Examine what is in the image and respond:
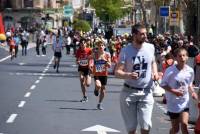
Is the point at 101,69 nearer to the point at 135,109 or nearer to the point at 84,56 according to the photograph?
the point at 84,56

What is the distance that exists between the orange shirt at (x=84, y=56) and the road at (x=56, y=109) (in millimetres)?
1055

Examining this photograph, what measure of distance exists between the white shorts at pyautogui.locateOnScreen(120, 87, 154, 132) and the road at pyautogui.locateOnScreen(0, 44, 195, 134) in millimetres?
4299

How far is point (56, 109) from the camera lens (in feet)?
64.2

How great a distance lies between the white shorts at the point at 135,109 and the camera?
11.1 meters

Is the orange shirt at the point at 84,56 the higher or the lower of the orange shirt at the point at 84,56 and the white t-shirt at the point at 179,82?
the lower

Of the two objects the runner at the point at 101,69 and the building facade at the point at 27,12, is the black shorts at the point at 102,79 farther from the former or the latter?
the building facade at the point at 27,12

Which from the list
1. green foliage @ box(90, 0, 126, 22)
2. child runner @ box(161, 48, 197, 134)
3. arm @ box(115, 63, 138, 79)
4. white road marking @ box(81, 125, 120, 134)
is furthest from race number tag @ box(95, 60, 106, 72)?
green foliage @ box(90, 0, 126, 22)

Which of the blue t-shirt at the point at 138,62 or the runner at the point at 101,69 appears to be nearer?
the blue t-shirt at the point at 138,62

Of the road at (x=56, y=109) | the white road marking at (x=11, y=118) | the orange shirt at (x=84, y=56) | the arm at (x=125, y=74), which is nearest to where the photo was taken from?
the arm at (x=125, y=74)

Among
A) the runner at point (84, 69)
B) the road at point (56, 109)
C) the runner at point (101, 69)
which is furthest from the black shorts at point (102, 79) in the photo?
the runner at point (84, 69)

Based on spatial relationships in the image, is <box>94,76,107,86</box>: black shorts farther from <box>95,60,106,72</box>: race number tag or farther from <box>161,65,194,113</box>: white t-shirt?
<box>161,65,194,113</box>: white t-shirt

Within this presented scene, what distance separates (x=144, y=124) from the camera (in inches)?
435

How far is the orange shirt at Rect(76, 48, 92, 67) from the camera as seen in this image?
2174cm

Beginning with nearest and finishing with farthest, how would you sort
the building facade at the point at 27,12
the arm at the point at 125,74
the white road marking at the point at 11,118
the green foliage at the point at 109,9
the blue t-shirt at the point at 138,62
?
the arm at the point at 125,74 → the blue t-shirt at the point at 138,62 → the white road marking at the point at 11,118 → the building facade at the point at 27,12 → the green foliage at the point at 109,9
